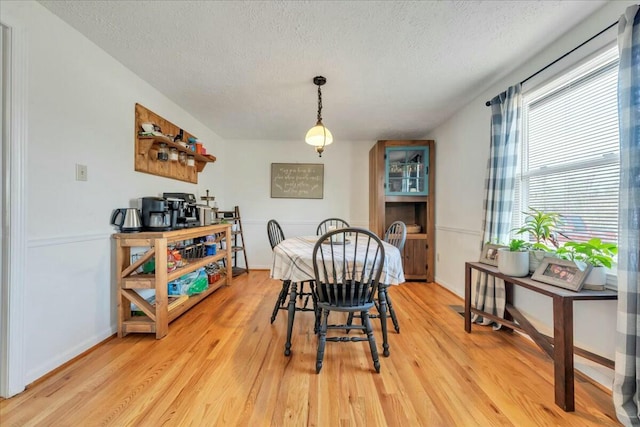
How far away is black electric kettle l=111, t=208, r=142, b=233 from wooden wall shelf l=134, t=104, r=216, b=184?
0.44 m

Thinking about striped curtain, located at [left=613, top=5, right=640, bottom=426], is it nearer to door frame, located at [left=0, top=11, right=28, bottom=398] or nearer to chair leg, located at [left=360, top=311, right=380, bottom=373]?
chair leg, located at [left=360, top=311, right=380, bottom=373]

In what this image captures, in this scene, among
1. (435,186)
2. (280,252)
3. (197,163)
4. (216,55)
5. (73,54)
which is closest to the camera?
(73,54)

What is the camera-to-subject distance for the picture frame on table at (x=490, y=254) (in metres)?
2.06

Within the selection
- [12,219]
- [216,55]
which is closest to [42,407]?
[12,219]

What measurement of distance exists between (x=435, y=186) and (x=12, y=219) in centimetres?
408

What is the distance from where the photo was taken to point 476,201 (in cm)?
274

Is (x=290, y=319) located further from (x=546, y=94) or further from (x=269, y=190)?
(x=269, y=190)

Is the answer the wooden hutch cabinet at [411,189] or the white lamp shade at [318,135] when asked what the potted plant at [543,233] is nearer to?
the white lamp shade at [318,135]

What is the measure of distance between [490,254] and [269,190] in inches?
128

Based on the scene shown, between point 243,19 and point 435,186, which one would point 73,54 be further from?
point 435,186

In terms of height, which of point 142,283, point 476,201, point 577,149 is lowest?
point 142,283

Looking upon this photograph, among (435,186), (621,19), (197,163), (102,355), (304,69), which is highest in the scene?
(304,69)

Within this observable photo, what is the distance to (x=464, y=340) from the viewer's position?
2.02 m

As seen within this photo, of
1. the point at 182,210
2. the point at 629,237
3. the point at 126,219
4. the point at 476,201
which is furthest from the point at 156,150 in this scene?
the point at 629,237
